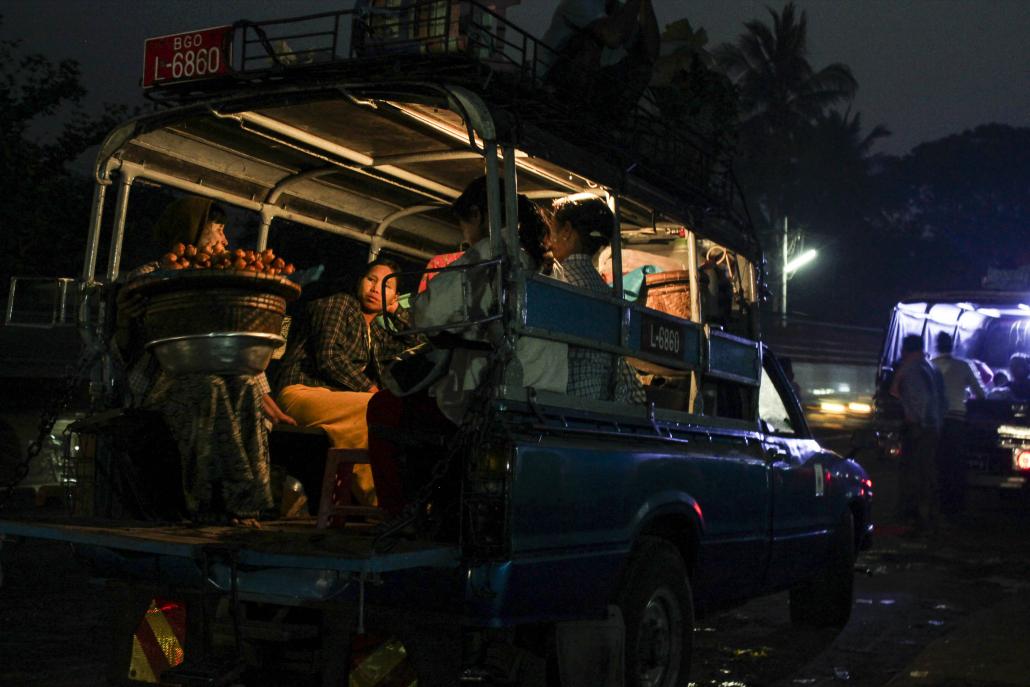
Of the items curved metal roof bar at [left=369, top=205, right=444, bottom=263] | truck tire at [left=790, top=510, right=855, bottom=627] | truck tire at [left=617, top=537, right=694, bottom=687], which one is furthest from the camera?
truck tire at [left=790, top=510, right=855, bottom=627]

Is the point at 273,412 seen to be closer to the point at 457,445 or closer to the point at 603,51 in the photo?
the point at 457,445

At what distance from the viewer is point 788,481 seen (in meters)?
6.23

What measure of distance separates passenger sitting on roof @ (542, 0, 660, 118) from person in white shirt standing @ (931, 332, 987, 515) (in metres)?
7.84

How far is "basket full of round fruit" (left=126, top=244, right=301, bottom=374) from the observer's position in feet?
15.1

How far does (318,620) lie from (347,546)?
1.31ft

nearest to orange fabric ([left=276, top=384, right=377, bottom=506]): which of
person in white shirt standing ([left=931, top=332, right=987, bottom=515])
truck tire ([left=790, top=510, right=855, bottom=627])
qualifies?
truck tire ([left=790, top=510, right=855, bottom=627])

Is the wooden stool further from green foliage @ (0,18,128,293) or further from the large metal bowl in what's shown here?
green foliage @ (0,18,128,293)

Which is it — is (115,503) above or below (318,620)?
above

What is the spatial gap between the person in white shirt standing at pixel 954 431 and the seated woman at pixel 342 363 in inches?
322

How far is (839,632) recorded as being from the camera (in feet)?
23.6

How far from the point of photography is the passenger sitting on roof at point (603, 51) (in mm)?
5254

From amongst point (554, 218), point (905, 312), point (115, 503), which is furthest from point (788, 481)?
point (905, 312)

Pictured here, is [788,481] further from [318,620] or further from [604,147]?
[318,620]

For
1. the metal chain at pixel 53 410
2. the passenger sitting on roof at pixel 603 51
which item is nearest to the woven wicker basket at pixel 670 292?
the passenger sitting on roof at pixel 603 51
